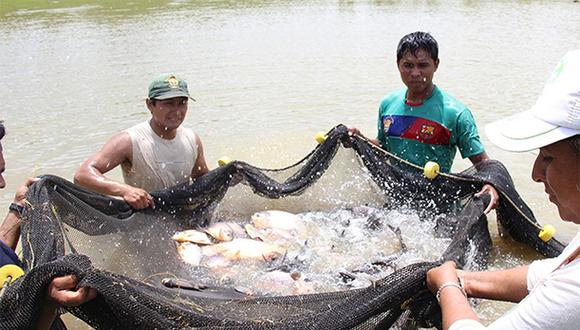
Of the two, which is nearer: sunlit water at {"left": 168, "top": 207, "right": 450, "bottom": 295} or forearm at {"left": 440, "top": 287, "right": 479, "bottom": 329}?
forearm at {"left": 440, "top": 287, "right": 479, "bottom": 329}

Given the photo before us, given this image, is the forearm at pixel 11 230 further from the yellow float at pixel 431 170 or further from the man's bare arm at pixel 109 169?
the yellow float at pixel 431 170

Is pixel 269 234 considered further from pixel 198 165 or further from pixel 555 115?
pixel 555 115

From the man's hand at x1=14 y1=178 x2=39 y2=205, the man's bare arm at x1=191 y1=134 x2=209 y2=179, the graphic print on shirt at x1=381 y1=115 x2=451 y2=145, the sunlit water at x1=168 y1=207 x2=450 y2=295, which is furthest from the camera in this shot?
the man's bare arm at x1=191 y1=134 x2=209 y2=179

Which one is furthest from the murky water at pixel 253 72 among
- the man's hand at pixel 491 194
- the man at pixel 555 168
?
the man at pixel 555 168

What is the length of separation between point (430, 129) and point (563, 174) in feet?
10.2

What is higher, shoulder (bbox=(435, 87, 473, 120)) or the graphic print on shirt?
shoulder (bbox=(435, 87, 473, 120))

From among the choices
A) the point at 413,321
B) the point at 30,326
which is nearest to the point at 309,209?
the point at 413,321

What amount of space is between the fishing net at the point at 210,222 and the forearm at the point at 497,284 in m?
0.26

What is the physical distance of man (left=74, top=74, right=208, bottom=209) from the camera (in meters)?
4.26

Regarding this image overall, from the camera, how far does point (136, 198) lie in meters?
4.04

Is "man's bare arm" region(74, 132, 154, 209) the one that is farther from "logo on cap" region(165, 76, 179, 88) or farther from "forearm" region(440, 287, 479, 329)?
"forearm" region(440, 287, 479, 329)

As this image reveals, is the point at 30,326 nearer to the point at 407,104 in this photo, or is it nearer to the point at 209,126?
the point at 407,104

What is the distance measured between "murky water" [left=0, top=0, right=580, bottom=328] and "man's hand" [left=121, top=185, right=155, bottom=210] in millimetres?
1651

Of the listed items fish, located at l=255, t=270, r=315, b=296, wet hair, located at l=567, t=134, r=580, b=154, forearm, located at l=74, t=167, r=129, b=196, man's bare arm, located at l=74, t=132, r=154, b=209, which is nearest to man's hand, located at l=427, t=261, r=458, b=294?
wet hair, located at l=567, t=134, r=580, b=154
